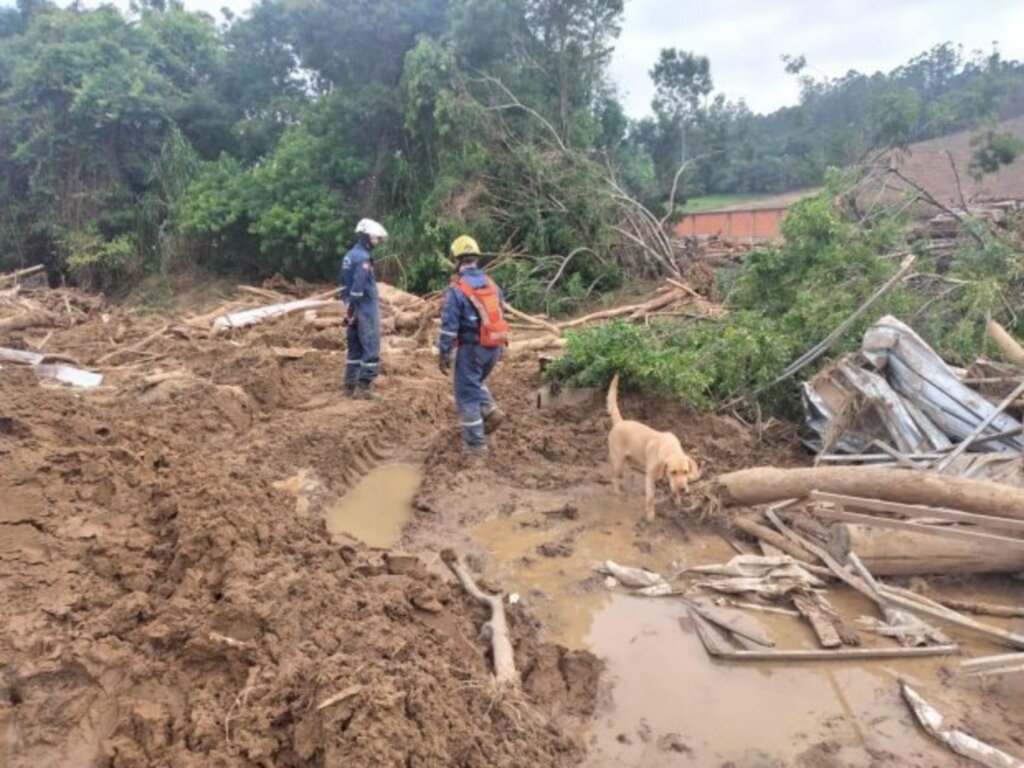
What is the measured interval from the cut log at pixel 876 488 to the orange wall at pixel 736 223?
24.1 metres

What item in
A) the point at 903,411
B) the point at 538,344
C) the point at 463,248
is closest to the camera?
the point at 903,411

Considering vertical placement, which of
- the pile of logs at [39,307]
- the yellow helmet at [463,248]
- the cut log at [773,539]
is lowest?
the pile of logs at [39,307]

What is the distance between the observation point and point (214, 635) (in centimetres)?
378

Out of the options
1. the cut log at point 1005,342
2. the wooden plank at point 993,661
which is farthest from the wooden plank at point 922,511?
the cut log at point 1005,342

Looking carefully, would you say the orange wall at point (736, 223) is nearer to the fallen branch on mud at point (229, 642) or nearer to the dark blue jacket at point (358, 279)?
the dark blue jacket at point (358, 279)

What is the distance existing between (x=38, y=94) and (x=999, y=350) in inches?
1004

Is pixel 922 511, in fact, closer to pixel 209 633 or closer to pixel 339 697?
pixel 339 697

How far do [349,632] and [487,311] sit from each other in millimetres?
4079

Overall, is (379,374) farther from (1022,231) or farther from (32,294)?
(32,294)

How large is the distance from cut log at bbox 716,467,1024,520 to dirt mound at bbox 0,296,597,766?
250cm

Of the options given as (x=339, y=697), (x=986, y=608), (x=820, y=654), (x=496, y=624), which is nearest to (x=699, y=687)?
(x=820, y=654)

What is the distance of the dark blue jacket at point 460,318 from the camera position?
7.48 m

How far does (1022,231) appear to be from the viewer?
11.4 metres

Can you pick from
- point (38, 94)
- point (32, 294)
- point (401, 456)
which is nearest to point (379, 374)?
point (401, 456)
